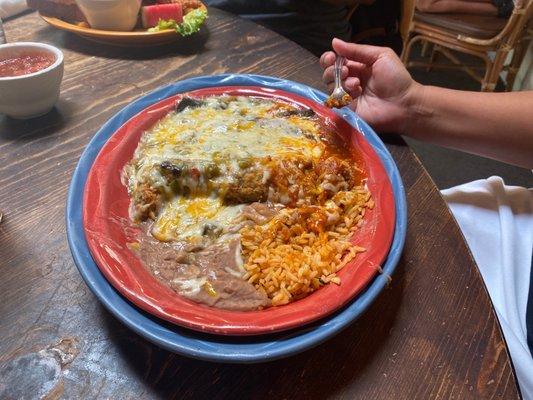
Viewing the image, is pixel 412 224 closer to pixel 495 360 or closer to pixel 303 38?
pixel 495 360

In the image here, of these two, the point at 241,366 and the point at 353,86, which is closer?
the point at 241,366

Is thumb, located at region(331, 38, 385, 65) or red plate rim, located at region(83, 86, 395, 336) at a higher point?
thumb, located at region(331, 38, 385, 65)

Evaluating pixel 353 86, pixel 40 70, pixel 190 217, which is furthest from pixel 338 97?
pixel 40 70

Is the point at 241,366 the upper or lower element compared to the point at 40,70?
lower

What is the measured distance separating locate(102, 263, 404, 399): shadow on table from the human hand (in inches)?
27.5

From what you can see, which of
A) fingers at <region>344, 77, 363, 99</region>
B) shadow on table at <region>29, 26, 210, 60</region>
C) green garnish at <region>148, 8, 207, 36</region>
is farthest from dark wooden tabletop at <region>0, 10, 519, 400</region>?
green garnish at <region>148, 8, 207, 36</region>

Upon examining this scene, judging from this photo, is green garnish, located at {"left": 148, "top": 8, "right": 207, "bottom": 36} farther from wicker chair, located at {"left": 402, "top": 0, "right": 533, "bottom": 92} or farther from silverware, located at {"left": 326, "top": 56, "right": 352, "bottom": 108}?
wicker chair, located at {"left": 402, "top": 0, "right": 533, "bottom": 92}

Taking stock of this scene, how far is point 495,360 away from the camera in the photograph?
799 millimetres

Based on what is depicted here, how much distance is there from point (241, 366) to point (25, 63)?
3.60ft

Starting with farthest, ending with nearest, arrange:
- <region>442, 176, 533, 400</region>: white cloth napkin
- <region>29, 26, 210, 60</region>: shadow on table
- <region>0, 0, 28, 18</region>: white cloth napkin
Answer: <region>0, 0, 28, 18</region>: white cloth napkin, <region>29, 26, 210, 60</region>: shadow on table, <region>442, 176, 533, 400</region>: white cloth napkin

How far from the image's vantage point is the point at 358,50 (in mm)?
1353

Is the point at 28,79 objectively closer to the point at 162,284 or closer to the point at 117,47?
the point at 117,47

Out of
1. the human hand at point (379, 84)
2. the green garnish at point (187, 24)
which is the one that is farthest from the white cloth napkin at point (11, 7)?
the human hand at point (379, 84)

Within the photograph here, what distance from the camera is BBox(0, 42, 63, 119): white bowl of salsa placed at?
1242 millimetres
